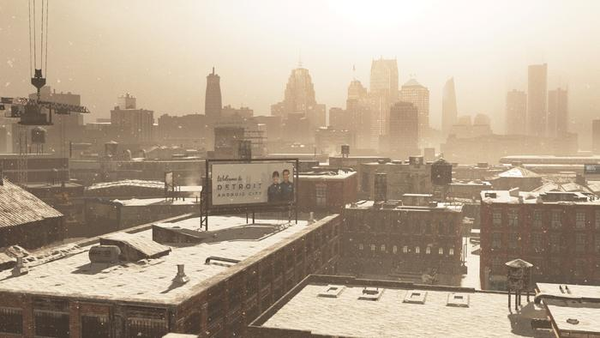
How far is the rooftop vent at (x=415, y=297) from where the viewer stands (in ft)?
131

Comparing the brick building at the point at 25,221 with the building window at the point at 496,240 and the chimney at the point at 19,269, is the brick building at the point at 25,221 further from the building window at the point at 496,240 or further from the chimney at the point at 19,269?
the building window at the point at 496,240

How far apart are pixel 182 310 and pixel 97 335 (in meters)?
5.31

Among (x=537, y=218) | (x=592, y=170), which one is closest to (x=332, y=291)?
(x=537, y=218)

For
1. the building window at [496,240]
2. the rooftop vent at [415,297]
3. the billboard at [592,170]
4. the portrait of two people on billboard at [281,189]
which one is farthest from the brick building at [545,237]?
the billboard at [592,170]

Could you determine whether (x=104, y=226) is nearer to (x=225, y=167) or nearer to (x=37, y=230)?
(x=37, y=230)

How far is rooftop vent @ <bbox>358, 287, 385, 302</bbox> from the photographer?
4057cm

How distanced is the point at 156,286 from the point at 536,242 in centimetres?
4755

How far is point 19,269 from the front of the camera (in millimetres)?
37812

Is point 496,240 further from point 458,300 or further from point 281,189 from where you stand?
point 458,300

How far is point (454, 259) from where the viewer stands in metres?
75.9

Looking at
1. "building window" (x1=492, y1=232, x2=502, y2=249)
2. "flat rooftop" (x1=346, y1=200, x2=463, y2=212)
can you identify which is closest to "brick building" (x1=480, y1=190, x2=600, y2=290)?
"building window" (x1=492, y1=232, x2=502, y2=249)

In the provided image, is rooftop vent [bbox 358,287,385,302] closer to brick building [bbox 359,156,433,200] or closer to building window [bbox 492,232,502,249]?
building window [bbox 492,232,502,249]

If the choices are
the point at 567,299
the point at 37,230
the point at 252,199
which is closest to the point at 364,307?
the point at 567,299

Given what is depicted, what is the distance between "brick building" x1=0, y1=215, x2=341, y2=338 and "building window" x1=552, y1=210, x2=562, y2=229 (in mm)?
30526
